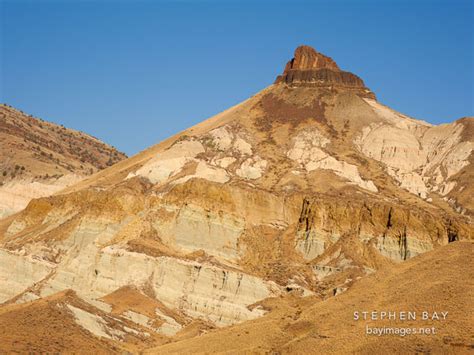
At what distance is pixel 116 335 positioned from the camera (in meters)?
70.3

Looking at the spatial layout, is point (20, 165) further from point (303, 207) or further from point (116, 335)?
point (116, 335)

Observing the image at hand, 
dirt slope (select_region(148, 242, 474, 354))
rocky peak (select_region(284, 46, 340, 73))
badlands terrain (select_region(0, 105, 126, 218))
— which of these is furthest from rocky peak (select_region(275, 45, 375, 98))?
dirt slope (select_region(148, 242, 474, 354))

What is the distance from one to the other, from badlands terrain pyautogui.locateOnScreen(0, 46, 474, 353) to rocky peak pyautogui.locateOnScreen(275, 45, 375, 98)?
233 mm

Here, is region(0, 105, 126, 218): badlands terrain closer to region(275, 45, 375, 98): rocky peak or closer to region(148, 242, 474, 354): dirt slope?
region(275, 45, 375, 98): rocky peak

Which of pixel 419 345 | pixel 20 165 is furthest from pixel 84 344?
pixel 20 165

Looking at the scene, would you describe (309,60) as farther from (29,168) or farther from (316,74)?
(29,168)

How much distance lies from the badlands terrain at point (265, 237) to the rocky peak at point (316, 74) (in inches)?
9.2

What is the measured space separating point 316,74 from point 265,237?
47.5 m

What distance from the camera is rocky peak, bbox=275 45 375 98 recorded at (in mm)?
146500

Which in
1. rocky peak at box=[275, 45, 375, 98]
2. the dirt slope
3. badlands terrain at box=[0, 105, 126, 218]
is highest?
rocky peak at box=[275, 45, 375, 98]

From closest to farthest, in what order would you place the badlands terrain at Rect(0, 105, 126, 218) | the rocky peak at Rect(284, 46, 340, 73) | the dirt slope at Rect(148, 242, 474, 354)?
the dirt slope at Rect(148, 242, 474, 354)
the badlands terrain at Rect(0, 105, 126, 218)
the rocky peak at Rect(284, 46, 340, 73)

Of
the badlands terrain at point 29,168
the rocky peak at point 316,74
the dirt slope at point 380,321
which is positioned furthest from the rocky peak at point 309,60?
the dirt slope at point 380,321

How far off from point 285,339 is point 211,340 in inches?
211

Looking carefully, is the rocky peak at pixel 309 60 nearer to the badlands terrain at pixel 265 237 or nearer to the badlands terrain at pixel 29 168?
the badlands terrain at pixel 265 237
